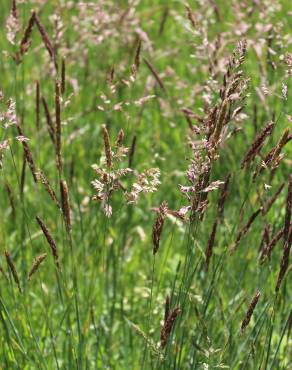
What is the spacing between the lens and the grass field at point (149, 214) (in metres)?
1.55

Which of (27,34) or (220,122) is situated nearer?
(220,122)

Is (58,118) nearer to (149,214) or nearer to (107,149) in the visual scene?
(107,149)

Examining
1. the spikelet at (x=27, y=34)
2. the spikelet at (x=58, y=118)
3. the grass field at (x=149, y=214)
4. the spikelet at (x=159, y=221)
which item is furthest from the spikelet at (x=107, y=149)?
the spikelet at (x=27, y=34)

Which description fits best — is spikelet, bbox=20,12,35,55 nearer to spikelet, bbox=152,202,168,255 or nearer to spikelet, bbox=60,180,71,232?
spikelet, bbox=60,180,71,232

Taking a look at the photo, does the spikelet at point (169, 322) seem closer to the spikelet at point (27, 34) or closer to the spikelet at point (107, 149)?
the spikelet at point (107, 149)

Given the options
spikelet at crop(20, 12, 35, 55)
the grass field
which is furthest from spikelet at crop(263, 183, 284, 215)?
spikelet at crop(20, 12, 35, 55)

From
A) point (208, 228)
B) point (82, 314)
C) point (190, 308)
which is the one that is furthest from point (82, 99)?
point (190, 308)

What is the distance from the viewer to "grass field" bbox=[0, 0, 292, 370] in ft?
5.08

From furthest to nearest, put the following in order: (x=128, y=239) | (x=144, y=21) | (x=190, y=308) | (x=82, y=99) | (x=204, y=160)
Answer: (x=144, y=21), (x=82, y=99), (x=128, y=239), (x=190, y=308), (x=204, y=160)

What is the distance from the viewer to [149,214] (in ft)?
10.7

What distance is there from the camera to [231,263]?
2.55 meters

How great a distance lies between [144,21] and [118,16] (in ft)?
5.72

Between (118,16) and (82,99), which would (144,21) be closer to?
(82,99)

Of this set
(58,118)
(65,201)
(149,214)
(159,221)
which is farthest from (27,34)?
(149,214)
